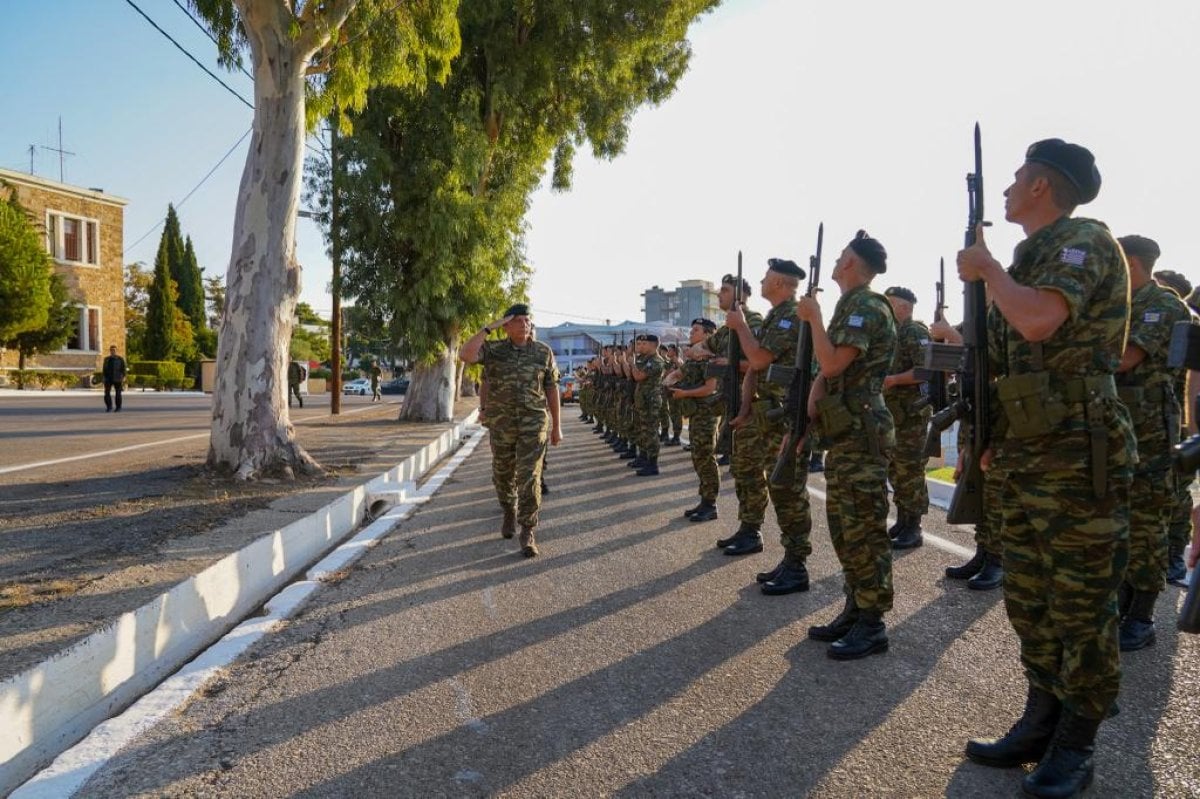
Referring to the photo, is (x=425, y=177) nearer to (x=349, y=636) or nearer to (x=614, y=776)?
(x=349, y=636)

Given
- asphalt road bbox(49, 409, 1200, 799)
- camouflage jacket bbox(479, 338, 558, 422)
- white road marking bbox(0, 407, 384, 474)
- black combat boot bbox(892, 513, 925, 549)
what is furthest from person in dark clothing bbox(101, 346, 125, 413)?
black combat boot bbox(892, 513, 925, 549)

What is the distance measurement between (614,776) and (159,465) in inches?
358

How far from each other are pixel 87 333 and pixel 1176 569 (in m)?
48.4

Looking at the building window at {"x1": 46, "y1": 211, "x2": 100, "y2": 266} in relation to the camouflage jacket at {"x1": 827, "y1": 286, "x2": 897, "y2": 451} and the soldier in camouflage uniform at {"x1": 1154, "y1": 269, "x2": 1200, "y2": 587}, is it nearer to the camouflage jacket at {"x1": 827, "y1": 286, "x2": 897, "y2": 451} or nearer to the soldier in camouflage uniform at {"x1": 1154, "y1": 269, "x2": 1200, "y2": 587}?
the camouflage jacket at {"x1": 827, "y1": 286, "x2": 897, "y2": 451}

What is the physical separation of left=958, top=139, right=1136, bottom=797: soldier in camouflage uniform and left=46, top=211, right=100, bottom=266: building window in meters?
48.3

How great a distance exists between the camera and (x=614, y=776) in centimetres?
282

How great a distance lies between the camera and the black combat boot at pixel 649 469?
469 inches

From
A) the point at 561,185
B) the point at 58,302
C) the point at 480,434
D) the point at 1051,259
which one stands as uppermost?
the point at 561,185

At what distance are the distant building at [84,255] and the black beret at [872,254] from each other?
145 feet

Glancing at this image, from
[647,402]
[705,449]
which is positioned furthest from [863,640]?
[647,402]

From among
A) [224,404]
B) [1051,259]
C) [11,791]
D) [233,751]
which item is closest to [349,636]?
[233,751]

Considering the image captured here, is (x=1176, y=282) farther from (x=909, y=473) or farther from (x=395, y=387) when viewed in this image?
(x=395, y=387)

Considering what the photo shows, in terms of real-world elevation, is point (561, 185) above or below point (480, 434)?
above

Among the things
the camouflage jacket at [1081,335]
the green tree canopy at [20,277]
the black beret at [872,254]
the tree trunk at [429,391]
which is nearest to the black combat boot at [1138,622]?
the camouflage jacket at [1081,335]
